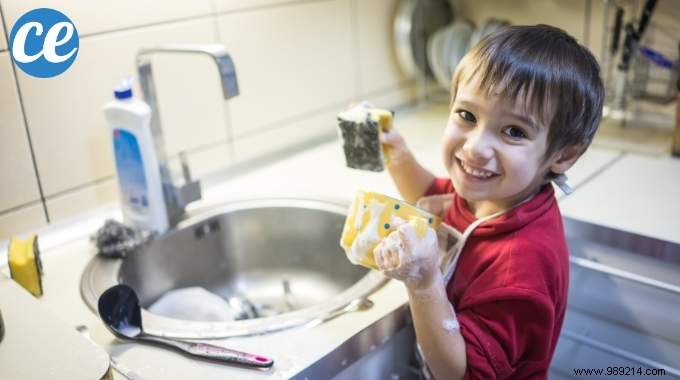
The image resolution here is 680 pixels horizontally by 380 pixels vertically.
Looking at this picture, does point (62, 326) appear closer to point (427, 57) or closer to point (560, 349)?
point (560, 349)

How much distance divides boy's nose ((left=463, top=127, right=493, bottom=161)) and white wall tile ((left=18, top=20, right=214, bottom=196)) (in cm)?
65

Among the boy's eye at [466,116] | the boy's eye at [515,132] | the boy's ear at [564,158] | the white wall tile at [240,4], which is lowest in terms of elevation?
the boy's ear at [564,158]

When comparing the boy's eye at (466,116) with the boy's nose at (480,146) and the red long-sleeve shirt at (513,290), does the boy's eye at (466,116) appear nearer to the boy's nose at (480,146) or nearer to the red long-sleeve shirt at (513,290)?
the boy's nose at (480,146)

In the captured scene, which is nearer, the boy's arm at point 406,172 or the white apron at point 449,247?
the white apron at point 449,247

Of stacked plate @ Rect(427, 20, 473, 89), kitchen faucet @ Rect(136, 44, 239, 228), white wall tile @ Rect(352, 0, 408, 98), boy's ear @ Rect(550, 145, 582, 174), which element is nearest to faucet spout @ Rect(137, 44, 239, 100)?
kitchen faucet @ Rect(136, 44, 239, 228)

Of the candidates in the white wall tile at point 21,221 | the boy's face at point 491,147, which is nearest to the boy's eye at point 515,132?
the boy's face at point 491,147

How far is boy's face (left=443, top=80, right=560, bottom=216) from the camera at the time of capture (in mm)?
810

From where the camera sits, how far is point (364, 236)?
84 cm

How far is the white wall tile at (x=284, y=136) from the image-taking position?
142 cm

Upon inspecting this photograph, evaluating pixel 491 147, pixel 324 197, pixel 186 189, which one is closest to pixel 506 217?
pixel 491 147

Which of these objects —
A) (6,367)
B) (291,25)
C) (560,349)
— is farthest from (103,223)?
(560,349)

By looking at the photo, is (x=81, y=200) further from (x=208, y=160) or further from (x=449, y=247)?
(x=449, y=247)

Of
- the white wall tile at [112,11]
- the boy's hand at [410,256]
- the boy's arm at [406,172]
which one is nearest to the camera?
the boy's hand at [410,256]

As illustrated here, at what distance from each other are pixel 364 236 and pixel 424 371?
0.82 ft
